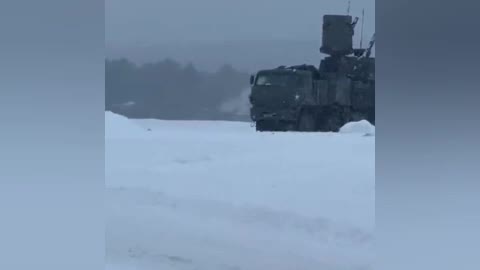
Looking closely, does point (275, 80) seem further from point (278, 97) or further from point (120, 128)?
point (120, 128)

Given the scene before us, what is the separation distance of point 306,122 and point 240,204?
35.4ft

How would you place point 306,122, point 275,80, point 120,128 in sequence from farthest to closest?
point 306,122
point 275,80
point 120,128

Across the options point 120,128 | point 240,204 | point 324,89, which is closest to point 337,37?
point 324,89

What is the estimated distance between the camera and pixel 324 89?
20688mm

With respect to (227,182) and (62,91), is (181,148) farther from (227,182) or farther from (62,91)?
(62,91)

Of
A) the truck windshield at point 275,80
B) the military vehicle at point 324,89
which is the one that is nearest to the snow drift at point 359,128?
the military vehicle at point 324,89

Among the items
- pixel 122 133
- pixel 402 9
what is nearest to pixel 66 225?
pixel 402 9

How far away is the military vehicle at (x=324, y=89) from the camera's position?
765 inches

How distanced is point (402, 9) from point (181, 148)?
9.80m

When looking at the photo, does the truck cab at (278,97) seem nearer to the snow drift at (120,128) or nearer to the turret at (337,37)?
the turret at (337,37)

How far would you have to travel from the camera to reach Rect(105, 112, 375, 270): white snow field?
24.8ft

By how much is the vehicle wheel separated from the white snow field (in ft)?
15.5

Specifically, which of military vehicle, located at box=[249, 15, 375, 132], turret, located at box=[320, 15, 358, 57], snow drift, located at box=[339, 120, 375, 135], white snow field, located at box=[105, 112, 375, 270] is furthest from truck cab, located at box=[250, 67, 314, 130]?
white snow field, located at box=[105, 112, 375, 270]

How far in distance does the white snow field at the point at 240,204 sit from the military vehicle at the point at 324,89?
416 centimetres
